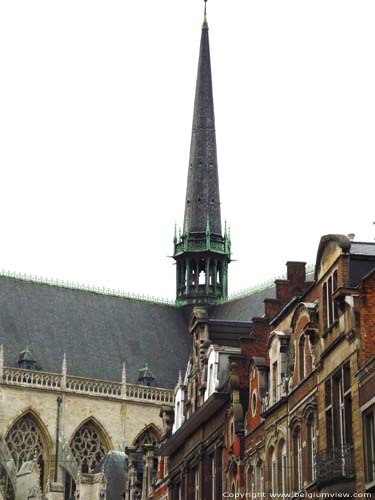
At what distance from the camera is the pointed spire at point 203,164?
9112cm

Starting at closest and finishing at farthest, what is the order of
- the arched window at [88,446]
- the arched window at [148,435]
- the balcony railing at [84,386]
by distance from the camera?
the balcony railing at [84,386] < the arched window at [88,446] < the arched window at [148,435]

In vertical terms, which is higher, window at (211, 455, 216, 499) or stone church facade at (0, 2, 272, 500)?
stone church facade at (0, 2, 272, 500)

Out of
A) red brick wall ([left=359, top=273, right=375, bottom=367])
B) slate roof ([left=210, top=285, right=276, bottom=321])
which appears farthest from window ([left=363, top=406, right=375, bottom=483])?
slate roof ([left=210, top=285, right=276, bottom=321])

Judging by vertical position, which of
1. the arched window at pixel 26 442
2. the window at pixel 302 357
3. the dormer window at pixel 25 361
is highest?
the dormer window at pixel 25 361

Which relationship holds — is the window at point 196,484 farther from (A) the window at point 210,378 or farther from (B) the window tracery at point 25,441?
(B) the window tracery at point 25,441

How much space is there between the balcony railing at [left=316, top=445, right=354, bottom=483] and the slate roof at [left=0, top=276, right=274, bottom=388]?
51977 mm

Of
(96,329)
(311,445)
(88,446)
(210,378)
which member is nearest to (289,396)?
(311,445)

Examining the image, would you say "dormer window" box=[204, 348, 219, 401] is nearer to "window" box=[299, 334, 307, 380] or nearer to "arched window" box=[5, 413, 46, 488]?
"window" box=[299, 334, 307, 380]

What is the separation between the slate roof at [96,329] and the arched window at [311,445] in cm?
4981

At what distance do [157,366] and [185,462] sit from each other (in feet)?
137

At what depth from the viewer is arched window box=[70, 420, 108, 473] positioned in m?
76.0

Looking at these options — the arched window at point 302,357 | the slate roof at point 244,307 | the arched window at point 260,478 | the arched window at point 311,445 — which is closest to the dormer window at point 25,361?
the slate roof at point 244,307

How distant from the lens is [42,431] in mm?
75438

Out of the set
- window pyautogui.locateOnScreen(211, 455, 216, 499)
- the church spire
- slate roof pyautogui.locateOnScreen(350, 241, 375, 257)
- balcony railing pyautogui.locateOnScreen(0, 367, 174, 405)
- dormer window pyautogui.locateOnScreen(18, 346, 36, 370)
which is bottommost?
window pyautogui.locateOnScreen(211, 455, 216, 499)
